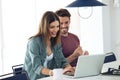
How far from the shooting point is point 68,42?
386cm

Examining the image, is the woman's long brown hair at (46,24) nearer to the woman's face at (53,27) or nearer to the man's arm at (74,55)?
the woman's face at (53,27)

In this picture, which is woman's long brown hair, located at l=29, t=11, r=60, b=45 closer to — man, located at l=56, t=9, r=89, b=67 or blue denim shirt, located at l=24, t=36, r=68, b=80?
blue denim shirt, located at l=24, t=36, r=68, b=80

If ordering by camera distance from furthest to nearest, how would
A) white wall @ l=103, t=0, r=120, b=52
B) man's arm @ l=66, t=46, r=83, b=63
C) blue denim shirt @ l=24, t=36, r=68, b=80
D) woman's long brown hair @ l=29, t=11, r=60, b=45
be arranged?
white wall @ l=103, t=0, r=120, b=52, man's arm @ l=66, t=46, r=83, b=63, woman's long brown hair @ l=29, t=11, r=60, b=45, blue denim shirt @ l=24, t=36, r=68, b=80

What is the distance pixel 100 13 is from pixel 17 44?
152cm

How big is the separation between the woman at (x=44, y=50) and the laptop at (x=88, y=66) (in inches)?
8.7

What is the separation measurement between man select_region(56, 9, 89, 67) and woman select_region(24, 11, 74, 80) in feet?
1.38

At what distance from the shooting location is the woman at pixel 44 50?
3000 millimetres

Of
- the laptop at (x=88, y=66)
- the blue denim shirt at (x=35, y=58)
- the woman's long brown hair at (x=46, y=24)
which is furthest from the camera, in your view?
the woman's long brown hair at (x=46, y=24)

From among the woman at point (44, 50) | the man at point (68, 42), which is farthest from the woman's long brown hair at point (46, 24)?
the man at point (68, 42)

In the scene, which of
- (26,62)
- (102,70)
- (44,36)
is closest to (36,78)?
(26,62)

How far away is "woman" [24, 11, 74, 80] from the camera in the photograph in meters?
3.00

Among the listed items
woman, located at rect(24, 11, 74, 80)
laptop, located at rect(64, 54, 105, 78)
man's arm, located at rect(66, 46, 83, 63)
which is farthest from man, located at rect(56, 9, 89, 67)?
laptop, located at rect(64, 54, 105, 78)

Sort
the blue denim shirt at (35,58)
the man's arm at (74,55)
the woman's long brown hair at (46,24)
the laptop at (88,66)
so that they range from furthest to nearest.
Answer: the man's arm at (74,55)
the woman's long brown hair at (46,24)
the blue denim shirt at (35,58)
the laptop at (88,66)

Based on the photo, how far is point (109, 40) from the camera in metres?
5.04
